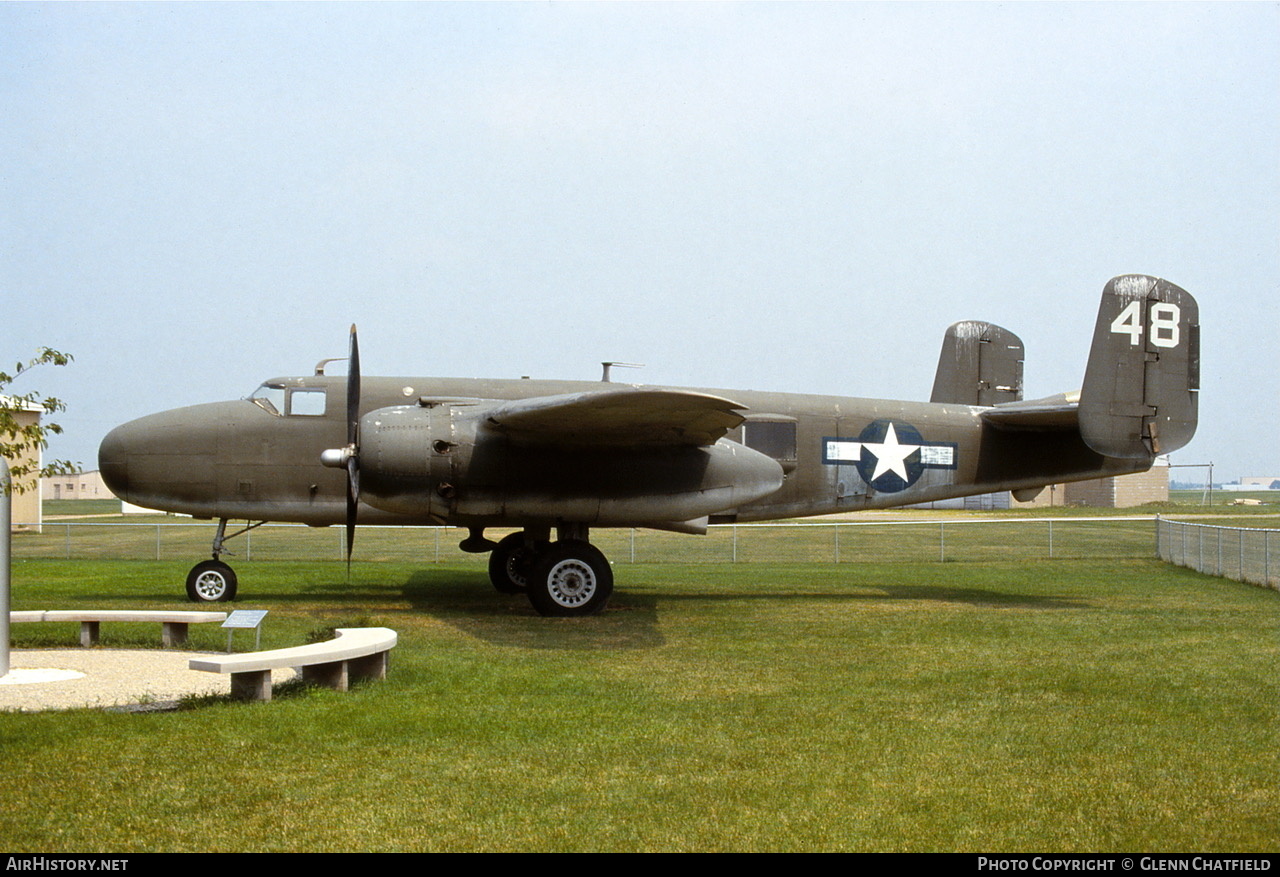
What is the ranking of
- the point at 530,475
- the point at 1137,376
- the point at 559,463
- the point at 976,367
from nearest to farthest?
the point at 530,475 < the point at 559,463 < the point at 1137,376 < the point at 976,367

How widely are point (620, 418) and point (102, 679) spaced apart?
5.91 m

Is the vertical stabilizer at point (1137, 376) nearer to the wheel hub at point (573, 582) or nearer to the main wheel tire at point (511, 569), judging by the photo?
the wheel hub at point (573, 582)

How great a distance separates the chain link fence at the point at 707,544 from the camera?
2738 centimetres

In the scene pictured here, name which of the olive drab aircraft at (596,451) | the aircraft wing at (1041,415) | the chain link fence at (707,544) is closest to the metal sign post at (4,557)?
the olive drab aircraft at (596,451)

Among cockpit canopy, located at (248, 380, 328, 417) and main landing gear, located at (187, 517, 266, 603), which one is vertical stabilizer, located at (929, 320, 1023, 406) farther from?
main landing gear, located at (187, 517, 266, 603)

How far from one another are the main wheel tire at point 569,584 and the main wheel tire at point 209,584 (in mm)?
4399

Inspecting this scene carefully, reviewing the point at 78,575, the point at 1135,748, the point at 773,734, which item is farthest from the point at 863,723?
the point at 78,575

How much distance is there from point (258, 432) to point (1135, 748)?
11652mm

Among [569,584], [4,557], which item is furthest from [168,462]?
[4,557]

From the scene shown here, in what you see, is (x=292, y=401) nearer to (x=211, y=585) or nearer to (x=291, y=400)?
(x=291, y=400)

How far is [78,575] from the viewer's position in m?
20.0

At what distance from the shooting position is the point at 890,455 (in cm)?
1661

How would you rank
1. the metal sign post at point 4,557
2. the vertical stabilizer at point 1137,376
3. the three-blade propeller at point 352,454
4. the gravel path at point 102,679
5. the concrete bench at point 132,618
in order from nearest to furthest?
1. the gravel path at point 102,679
2. the metal sign post at point 4,557
3. the concrete bench at point 132,618
4. the three-blade propeller at point 352,454
5. the vertical stabilizer at point 1137,376

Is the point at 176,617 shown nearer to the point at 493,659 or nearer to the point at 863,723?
the point at 493,659
